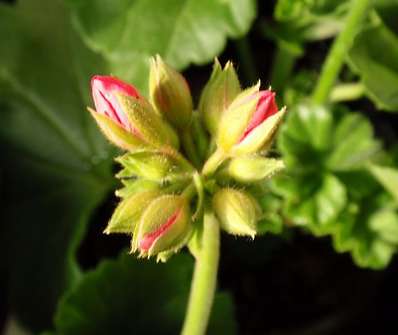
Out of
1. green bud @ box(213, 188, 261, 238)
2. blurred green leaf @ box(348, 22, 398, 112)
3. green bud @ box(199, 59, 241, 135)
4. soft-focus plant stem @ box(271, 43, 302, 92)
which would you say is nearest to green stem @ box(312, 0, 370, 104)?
blurred green leaf @ box(348, 22, 398, 112)

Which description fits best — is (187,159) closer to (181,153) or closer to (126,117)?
(181,153)

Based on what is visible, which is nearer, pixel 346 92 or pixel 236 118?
pixel 236 118

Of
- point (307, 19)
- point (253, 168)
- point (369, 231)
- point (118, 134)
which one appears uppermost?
point (118, 134)

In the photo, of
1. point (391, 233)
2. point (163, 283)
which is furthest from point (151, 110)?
point (391, 233)

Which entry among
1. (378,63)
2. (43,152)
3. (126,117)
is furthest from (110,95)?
(43,152)

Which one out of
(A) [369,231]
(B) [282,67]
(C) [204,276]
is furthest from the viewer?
(B) [282,67]
